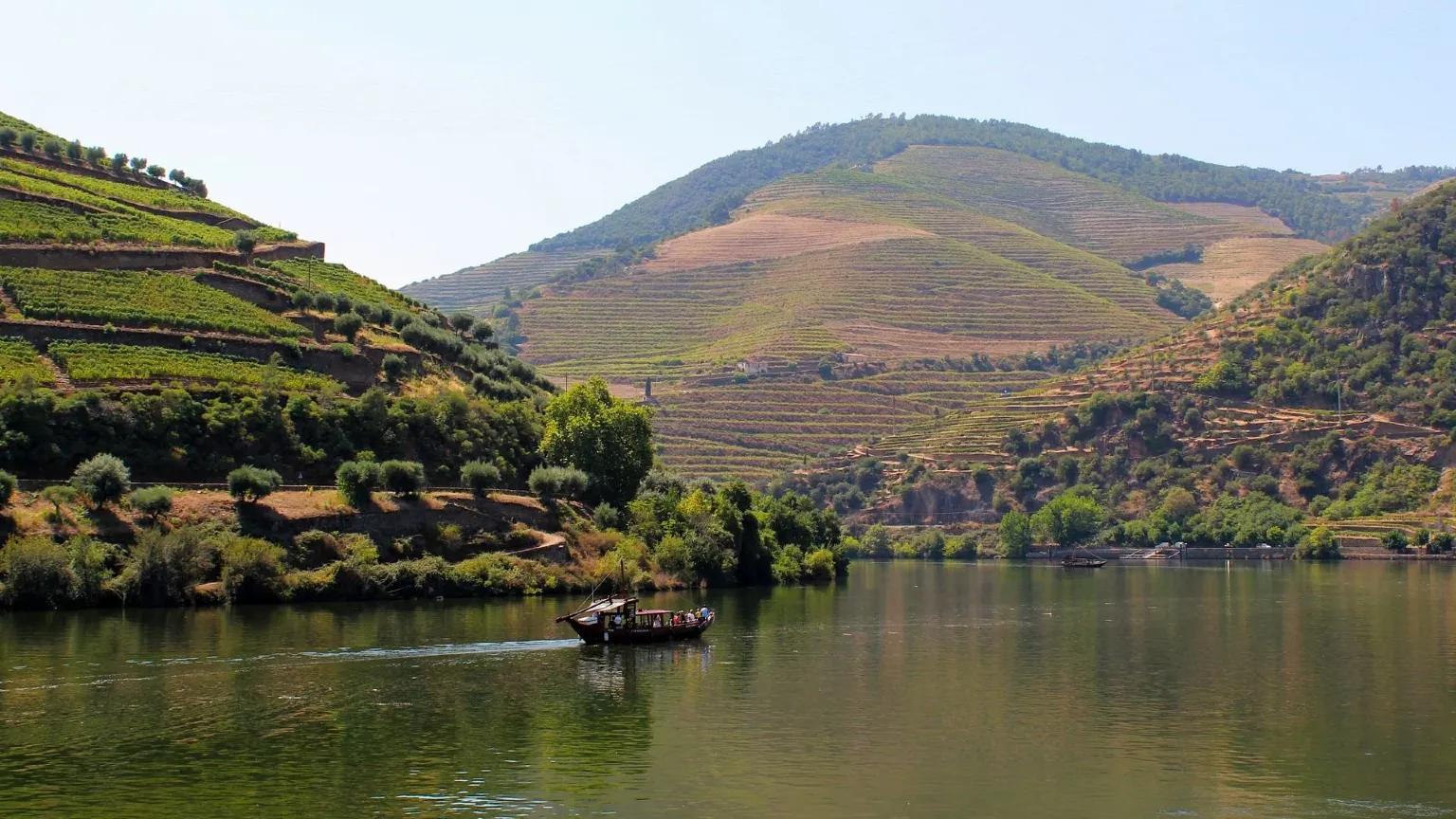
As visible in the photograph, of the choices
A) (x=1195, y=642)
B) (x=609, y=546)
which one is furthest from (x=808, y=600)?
(x=1195, y=642)

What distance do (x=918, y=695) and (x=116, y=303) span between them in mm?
71222

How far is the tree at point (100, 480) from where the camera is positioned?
84.0 m

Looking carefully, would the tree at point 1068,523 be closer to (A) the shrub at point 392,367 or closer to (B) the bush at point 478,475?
(A) the shrub at point 392,367

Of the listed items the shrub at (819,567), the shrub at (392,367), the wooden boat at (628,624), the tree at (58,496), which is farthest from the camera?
the shrub at (819,567)

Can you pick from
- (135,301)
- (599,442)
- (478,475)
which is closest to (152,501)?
(478,475)

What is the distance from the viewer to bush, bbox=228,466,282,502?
8900cm

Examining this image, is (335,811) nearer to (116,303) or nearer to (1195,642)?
(1195,642)

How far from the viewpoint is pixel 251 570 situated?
85062mm

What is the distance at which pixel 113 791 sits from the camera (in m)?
41.1

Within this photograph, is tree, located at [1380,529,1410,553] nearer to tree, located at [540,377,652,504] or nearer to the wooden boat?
tree, located at [540,377,652,504]

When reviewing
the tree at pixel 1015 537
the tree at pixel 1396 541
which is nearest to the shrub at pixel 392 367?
the tree at pixel 1015 537

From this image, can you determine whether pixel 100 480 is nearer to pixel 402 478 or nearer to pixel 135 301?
pixel 402 478

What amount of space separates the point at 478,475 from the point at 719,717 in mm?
49169

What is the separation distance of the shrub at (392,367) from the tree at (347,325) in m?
3.83
